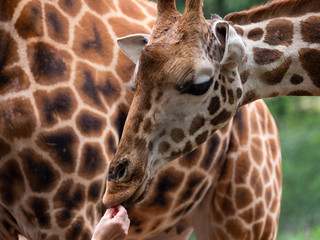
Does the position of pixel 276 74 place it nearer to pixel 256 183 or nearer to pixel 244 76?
pixel 244 76

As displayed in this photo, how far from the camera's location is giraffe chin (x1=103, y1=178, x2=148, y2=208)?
9.61 ft

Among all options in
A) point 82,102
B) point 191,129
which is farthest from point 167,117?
point 82,102

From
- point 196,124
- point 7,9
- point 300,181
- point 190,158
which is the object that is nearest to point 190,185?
point 190,158

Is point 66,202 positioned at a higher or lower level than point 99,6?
lower

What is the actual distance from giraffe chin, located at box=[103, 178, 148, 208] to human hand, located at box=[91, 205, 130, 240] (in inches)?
1.5

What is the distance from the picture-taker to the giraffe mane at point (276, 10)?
3.33 m

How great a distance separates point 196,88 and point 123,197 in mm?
602

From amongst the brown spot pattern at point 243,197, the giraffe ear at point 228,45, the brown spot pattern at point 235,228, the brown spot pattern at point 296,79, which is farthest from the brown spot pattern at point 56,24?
the brown spot pattern at point 235,228

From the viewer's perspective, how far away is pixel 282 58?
327 cm

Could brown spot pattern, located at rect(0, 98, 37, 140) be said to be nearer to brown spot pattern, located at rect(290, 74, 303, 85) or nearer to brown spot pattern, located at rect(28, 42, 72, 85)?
brown spot pattern, located at rect(28, 42, 72, 85)

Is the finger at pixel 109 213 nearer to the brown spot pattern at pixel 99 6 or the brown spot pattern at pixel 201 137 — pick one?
the brown spot pattern at pixel 201 137

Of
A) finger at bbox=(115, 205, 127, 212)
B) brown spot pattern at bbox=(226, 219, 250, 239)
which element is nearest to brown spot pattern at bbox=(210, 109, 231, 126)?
finger at bbox=(115, 205, 127, 212)

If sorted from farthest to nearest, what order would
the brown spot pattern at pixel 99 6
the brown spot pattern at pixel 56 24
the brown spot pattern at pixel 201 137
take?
the brown spot pattern at pixel 99 6 → the brown spot pattern at pixel 56 24 → the brown spot pattern at pixel 201 137

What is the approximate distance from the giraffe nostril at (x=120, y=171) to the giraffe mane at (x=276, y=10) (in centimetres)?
102
